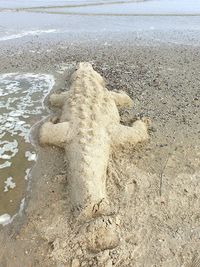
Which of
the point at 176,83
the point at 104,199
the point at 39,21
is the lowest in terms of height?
the point at 39,21

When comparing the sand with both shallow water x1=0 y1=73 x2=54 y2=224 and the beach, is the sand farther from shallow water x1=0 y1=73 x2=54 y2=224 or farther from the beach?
shallow water x1=0 y1=73 x2=54 y2=224

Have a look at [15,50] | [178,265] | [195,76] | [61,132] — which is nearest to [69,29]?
[15,50]

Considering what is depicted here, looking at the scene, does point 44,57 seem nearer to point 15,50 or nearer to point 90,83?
point 15,50

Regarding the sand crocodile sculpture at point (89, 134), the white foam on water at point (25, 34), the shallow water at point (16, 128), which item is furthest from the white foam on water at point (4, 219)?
the white foam on water at point (25, 34)

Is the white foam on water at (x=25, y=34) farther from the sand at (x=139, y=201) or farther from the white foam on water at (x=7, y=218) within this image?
the white foam on water at (x=7, y=218)

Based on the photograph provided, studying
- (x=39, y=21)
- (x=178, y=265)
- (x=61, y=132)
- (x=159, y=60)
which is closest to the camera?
(x=178, y=265)
